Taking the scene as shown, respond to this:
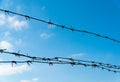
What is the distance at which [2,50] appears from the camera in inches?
472

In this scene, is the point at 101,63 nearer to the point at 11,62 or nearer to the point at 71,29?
the point at 71,29

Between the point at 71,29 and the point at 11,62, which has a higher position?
the point at 71,29

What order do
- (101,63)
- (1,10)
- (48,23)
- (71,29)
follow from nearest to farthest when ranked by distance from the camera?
(1,10), (48,23), (71,29), (101,63)

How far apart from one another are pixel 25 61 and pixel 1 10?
7.29 feet

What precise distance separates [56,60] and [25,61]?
5.56ft

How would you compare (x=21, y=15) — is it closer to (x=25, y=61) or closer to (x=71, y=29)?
(x=25, y=61)

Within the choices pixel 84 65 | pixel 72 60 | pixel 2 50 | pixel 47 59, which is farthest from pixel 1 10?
pixel 84 65

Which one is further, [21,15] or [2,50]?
[21,15]

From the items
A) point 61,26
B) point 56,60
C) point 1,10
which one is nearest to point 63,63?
point 56,60

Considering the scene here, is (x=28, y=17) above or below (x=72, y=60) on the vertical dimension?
above

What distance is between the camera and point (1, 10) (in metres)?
12.8

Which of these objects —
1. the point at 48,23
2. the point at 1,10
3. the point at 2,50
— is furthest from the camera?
the point at 48,23

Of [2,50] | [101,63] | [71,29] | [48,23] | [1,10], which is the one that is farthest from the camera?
[101,63]

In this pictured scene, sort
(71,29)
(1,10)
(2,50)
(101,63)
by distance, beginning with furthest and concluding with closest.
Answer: (101,63), (71,29), (1,10), (2,50)
